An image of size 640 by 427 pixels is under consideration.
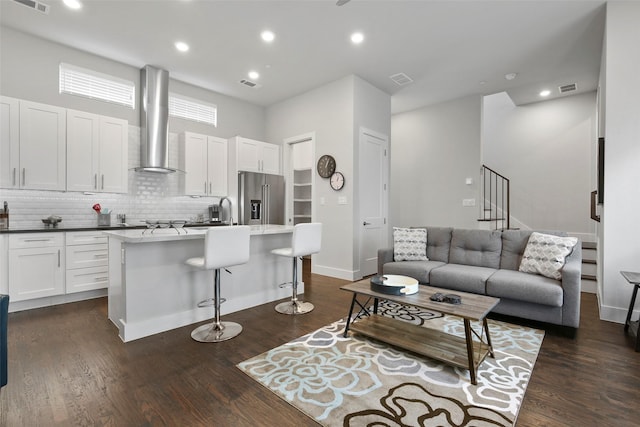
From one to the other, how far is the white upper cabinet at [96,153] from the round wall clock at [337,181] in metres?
3.20

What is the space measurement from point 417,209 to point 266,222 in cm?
336

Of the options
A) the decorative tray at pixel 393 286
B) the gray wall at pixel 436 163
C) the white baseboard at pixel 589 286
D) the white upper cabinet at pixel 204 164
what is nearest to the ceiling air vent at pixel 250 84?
the white upper cabinet at pixel 204 164

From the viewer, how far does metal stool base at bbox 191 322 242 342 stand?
272 cm

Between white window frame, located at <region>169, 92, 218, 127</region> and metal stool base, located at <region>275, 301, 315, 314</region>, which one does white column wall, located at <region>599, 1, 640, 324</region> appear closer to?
metal stool base, located at <region>275, 301, 315, 314</region>

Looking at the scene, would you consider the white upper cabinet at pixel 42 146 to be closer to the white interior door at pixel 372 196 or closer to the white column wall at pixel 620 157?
the white interior door at pixel 372 196

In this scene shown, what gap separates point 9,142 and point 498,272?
5.85 meters

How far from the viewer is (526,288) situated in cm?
297

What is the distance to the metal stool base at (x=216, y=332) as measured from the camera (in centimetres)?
272

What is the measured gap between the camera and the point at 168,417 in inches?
67.3

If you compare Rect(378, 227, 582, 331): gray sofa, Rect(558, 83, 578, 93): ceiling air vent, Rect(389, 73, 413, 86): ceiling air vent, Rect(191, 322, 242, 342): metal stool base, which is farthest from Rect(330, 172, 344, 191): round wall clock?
Rect(558, 83, 578, 93): ceiling air vent

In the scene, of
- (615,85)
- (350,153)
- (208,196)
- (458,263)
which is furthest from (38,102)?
(615,85)

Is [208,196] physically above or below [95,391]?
above

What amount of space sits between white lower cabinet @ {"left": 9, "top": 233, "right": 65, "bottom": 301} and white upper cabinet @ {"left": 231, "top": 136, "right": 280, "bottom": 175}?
2.90 m

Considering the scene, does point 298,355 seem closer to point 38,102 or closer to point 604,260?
point 604,260
